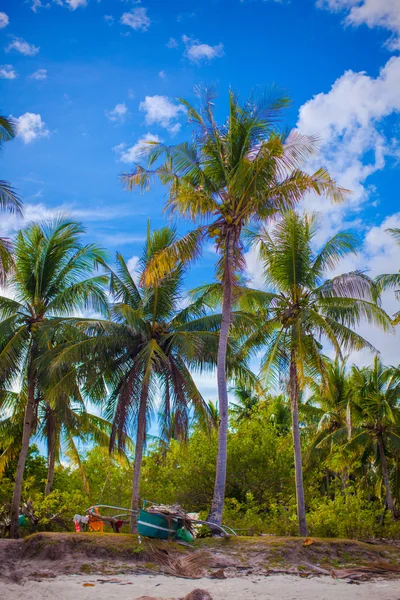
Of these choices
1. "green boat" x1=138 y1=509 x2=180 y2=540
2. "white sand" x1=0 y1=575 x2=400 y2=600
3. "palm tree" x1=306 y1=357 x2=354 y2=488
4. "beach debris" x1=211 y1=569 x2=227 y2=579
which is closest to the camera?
"white sand" x1=0 y1=575 x2=400 y2=600

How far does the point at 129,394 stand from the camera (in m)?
17.5

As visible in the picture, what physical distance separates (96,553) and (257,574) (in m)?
3.29

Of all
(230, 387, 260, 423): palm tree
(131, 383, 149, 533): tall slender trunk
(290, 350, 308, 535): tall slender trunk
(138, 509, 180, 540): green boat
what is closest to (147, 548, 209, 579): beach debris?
(138, 509, 180, 540): green boat

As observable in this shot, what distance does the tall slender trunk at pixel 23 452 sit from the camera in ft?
57.6

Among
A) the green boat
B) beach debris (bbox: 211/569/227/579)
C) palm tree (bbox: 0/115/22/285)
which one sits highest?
palm tree (bbox: 0/115/22/285)

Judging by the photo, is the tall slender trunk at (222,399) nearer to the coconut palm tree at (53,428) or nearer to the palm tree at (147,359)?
the palm tree at (147,359)

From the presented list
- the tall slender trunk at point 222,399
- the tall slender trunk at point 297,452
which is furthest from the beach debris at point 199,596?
the tall slender trunk at point 297,452

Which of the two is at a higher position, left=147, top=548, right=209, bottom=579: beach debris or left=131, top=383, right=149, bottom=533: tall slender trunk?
left=131, top=383, right=149, bottom=533: tall slender trunk

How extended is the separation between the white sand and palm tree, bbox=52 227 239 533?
7.16 m

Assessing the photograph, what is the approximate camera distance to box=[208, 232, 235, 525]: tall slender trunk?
1403cm

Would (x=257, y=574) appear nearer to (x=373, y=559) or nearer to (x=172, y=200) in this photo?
(x=373, y=559)

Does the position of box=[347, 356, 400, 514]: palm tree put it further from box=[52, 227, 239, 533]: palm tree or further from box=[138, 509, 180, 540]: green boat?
box=[138, 509, 180, 540]: green boat

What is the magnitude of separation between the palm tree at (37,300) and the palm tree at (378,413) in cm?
1359

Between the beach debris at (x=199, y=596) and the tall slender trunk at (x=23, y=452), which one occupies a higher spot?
the tall slender trunk at (x=23, y=452)
